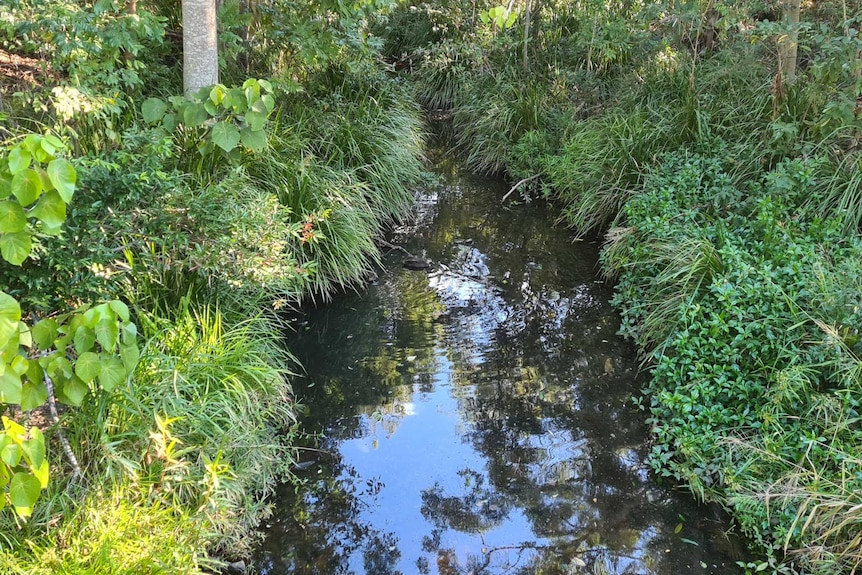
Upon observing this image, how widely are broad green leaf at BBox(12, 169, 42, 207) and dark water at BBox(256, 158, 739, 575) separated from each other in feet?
6.79

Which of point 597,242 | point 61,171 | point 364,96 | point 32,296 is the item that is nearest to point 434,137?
point 364,96

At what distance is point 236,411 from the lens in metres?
3.45

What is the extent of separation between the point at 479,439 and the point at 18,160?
2982 millimetres

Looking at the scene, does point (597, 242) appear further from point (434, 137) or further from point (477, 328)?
point (434, 137)

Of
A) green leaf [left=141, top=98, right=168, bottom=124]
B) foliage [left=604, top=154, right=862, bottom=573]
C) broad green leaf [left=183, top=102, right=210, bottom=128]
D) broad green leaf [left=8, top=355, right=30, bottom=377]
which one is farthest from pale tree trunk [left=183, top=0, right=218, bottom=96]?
foliage [left=604, top=154, right=862, bottom=573]

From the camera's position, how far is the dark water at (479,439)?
3.20 meters

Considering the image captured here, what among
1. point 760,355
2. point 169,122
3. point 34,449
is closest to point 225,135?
point 169,122

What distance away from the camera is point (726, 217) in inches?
199

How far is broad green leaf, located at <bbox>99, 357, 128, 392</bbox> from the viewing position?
2279 millimetres

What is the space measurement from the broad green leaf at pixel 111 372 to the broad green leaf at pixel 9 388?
0.34 meters

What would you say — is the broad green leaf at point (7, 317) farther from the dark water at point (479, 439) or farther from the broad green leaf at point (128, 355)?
the dark water at point (479, 439)

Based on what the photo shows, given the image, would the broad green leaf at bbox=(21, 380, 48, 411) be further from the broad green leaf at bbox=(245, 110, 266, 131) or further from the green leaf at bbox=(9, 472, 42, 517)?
the broad green leaf at bbox=(245, 110, 266, 131)

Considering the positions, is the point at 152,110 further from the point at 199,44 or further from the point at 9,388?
the point at 9,388

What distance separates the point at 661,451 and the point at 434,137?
6.66m
